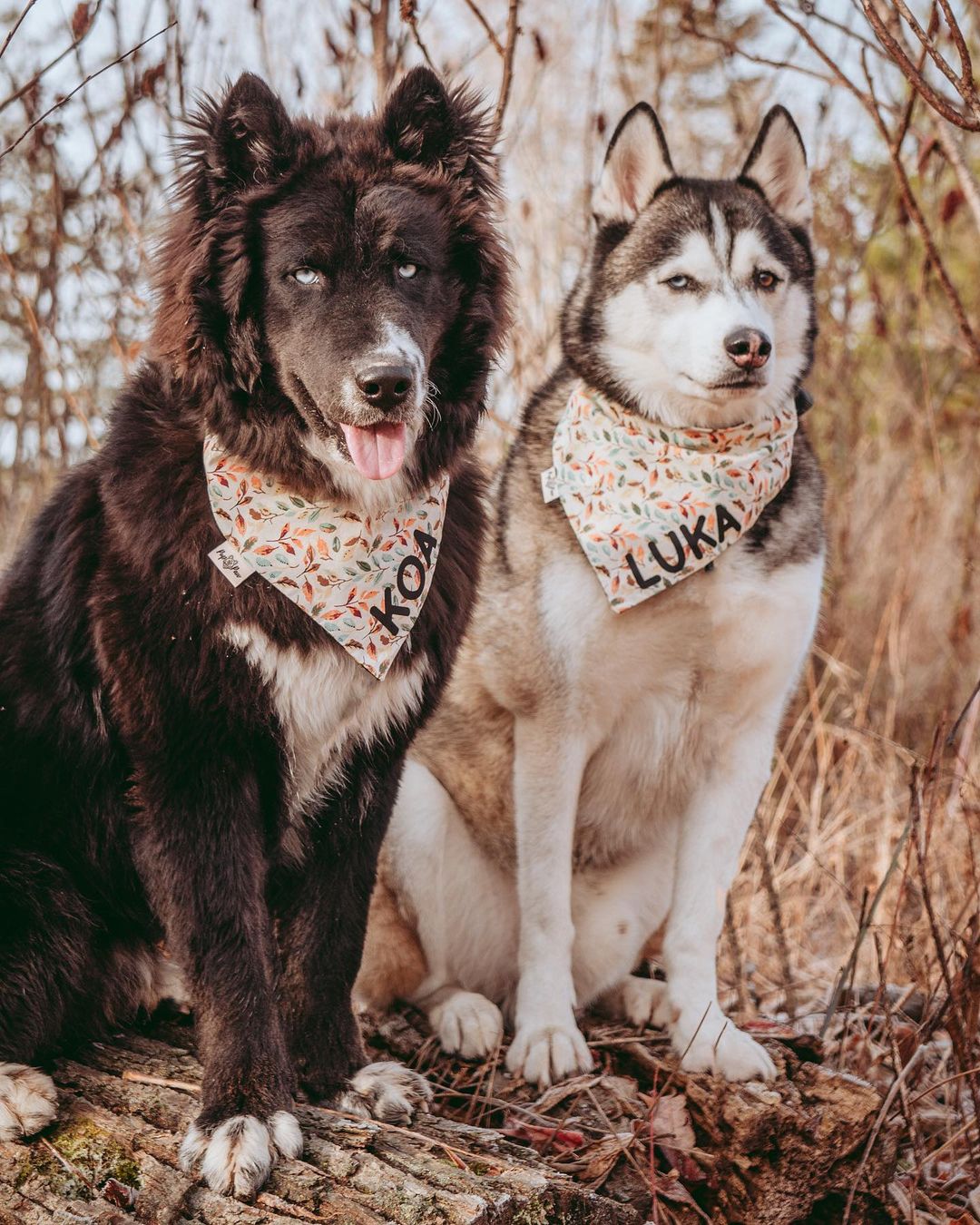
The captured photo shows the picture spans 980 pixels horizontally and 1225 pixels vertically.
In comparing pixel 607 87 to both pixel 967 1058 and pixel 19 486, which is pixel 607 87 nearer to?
pixel 19 486

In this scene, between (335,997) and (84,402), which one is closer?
(335,997)

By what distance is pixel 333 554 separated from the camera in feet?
8.25

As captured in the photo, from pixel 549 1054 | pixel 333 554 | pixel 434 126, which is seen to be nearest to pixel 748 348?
pixel 434 126

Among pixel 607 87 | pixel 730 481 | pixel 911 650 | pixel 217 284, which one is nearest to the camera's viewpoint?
pixel 217 284

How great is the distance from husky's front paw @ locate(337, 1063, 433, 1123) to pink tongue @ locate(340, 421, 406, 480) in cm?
132

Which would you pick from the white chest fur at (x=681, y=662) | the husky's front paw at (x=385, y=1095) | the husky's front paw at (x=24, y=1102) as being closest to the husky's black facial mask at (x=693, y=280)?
the white chest fur at (x=681, y=662)

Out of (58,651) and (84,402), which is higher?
(84,402)

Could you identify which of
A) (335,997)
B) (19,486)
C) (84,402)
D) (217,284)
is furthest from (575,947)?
(19,486)

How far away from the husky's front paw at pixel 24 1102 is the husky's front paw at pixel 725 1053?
56.5 inches

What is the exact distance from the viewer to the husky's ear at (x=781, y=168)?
3.20 metres

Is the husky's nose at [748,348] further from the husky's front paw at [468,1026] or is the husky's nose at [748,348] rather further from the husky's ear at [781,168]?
the husky's front paw at [468,1026]

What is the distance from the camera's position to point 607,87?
22.9 ft

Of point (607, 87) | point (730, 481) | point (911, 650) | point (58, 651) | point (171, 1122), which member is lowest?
point (911, 650)

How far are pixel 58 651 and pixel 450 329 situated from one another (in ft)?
3.66
